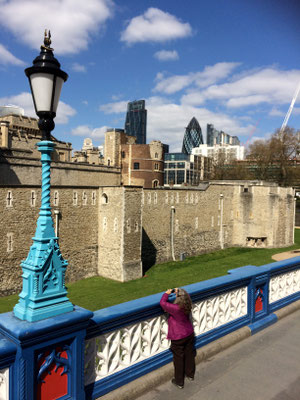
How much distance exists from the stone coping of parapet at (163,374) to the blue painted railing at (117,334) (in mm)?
70

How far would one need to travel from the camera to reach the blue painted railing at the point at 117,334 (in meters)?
3.03

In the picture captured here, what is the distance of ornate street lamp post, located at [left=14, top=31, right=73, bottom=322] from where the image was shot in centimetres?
331

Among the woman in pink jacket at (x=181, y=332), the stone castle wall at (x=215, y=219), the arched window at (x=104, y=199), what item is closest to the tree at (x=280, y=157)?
the stone castle wall at (x=215, y=219)

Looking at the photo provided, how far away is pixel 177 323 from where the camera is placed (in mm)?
4266

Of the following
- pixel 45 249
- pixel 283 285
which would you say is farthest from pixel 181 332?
pixel 283 285

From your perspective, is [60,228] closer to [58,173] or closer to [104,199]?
[104,199]

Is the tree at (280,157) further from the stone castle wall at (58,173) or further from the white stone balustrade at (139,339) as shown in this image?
the white stone balustrade at (139,339)

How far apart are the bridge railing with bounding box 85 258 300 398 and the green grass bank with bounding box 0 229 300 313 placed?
1461cm

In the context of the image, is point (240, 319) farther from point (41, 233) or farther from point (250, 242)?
point (250, 242)

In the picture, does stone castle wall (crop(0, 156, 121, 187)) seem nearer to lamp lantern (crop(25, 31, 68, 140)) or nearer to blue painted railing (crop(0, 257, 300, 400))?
blue painted railing (crop(0, 257, 300, 400))

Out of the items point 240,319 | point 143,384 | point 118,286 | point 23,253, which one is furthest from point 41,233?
point 118,286

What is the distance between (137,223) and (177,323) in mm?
20931

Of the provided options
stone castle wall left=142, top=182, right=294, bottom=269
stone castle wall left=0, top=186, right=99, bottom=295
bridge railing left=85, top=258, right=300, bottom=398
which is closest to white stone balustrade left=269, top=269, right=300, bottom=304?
bridge railing left=85, top=258, right=300, bottom=398

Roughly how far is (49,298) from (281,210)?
120ft
